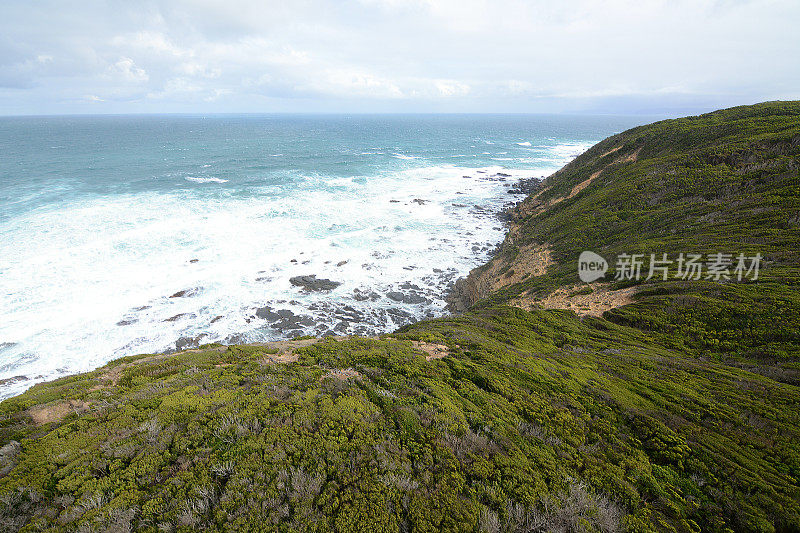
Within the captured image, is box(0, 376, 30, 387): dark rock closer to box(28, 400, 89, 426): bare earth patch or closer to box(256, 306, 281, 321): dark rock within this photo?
box(256, 306, 281, 321): dark rock

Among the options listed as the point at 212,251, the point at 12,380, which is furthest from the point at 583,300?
the point at 212,251

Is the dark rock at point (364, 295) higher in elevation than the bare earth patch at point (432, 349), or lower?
lower

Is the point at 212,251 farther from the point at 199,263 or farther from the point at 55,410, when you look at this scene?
the point at 55,410

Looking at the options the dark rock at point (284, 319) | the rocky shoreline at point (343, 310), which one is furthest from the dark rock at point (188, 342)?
the dark rock at point (284, 319)

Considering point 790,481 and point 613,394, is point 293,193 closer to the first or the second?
point 613,394

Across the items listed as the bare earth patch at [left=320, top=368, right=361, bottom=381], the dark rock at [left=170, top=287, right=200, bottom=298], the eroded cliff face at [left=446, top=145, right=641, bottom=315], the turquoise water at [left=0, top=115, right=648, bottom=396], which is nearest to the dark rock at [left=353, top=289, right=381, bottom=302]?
the turquoise water at [left=0, top=115, right=648, bottom=396]

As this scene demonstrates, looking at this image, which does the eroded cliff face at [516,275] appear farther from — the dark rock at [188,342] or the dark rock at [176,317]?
the dark rock at [176,317]
